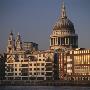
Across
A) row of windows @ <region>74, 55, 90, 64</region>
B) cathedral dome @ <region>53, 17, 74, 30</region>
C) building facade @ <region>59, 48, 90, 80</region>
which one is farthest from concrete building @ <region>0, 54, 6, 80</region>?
cathedral dome @ <region>53, 17, 74, 30</region>

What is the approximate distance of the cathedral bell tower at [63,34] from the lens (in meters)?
158

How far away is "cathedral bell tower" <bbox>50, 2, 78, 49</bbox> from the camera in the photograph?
15812 cm

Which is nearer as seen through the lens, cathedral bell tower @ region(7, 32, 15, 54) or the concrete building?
the concrete building

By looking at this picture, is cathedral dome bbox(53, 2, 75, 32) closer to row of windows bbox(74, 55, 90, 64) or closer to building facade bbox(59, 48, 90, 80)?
building facade bbox(59, 48, 90, 80)

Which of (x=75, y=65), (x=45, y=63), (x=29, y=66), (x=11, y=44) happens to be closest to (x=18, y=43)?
(x=11, y=44)

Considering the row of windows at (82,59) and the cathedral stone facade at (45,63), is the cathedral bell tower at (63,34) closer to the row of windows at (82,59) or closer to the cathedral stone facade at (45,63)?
the cathedral stone facade at (45,63)

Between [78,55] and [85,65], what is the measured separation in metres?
2.73

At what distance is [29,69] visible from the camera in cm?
13912

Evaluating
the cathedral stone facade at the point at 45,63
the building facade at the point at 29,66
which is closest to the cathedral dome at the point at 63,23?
the cathedral stone facade at the point at 45,63

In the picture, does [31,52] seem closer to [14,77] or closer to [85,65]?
[14,77]

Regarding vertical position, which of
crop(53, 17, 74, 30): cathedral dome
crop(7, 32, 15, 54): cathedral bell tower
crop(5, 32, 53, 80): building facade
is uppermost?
crop(53, 17, 74, 30): cathedral dome

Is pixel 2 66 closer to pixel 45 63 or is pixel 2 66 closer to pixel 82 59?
pixel 45 63

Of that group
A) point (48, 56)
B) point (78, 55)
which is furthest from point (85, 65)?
point (48, 56)

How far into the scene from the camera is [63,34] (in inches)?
6309
